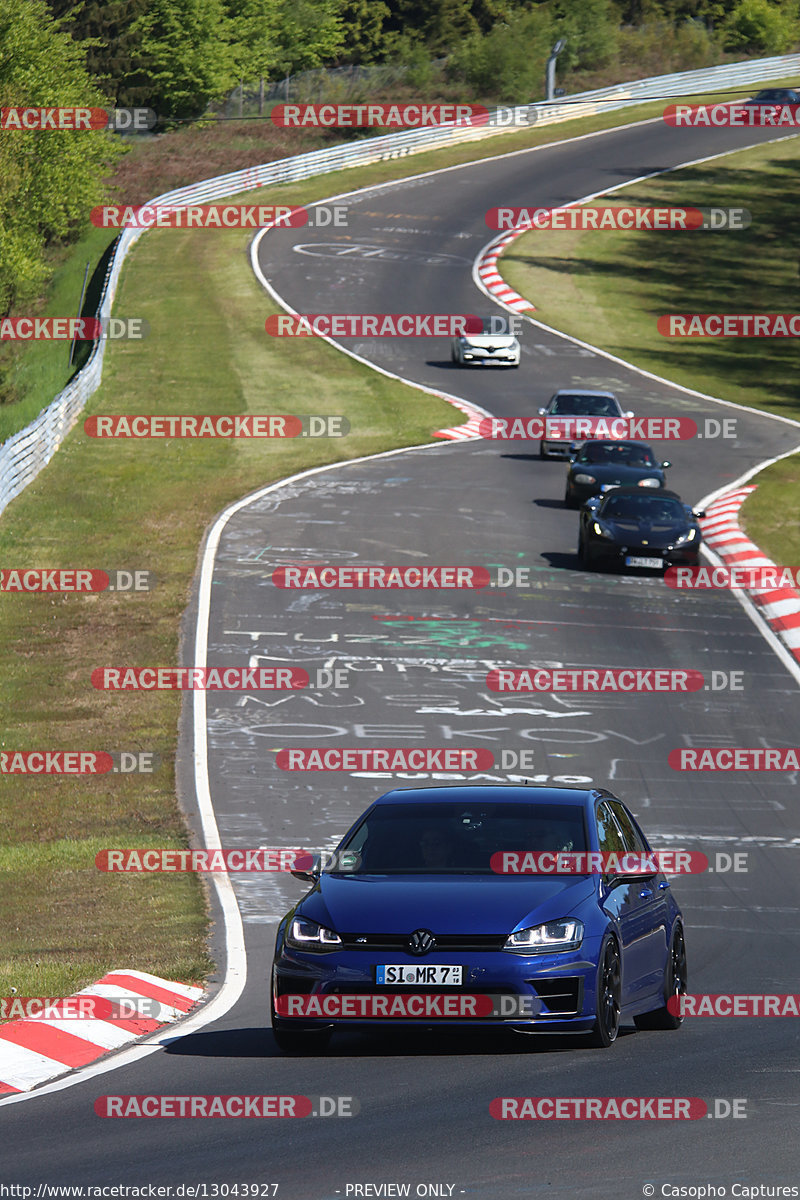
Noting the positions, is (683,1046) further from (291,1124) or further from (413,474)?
(413,474)

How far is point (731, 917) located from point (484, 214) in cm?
6140

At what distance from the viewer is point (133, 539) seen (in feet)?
112

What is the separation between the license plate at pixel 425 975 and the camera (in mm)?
9625

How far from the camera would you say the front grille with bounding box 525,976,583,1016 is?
9.64m

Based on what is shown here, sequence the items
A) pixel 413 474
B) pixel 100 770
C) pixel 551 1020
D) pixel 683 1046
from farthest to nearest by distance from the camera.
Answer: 1. pixel 413 474
2. pixel 100 770
3. pixel 683 1046
4. pixel 551 1020

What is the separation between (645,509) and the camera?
3256 centimetres

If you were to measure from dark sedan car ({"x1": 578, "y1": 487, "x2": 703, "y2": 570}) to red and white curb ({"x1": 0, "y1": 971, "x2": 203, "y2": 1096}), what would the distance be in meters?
20.3

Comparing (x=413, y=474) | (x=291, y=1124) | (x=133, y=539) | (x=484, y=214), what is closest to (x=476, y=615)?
(x=133, y=539)
